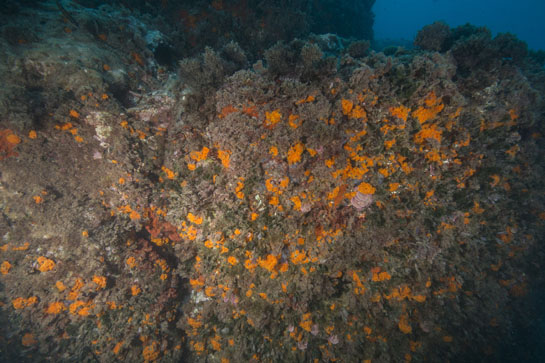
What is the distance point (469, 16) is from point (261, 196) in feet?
533

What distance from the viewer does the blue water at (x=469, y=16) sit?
7894cm

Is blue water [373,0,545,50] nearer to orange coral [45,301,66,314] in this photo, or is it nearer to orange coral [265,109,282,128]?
orange coral [265,109,282,128]

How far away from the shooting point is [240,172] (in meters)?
3.46

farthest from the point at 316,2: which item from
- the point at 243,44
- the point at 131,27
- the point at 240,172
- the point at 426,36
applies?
the point at 240,172

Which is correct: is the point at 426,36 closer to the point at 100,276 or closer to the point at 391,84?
the point at 391,84

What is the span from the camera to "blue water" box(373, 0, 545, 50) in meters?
78.9

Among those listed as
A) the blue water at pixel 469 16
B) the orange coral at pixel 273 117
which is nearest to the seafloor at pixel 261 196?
the orange coral at pixel 273 117

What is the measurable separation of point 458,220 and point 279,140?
3117mm

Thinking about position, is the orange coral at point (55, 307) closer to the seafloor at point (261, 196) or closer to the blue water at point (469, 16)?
the seafloor at point (261, 196)

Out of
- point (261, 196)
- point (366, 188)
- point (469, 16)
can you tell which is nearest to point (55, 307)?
point (261, 196)

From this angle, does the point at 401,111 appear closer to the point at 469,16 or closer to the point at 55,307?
the point at 55,307

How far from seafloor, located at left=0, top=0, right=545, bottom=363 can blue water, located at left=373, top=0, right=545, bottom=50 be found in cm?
7348

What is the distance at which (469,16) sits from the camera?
356 feet

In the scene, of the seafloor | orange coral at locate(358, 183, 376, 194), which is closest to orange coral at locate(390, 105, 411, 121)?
the seafloor
